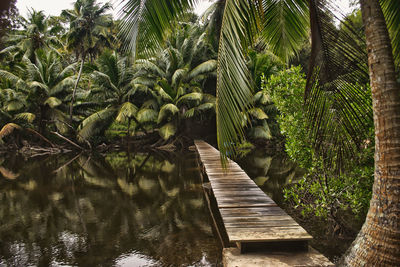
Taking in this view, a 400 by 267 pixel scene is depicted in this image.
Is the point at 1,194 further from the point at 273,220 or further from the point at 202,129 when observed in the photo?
the point at 202,129

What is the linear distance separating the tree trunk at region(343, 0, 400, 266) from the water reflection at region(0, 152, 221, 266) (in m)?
2.00

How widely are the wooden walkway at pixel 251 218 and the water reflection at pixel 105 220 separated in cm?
62

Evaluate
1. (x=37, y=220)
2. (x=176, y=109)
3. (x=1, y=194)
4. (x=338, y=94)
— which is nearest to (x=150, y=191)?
(x=37, y=220)

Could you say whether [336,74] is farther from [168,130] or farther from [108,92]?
[108,92]

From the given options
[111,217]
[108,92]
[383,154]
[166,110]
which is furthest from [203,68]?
[383,154]

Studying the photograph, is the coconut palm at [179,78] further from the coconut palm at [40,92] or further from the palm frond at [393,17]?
the palm frond at [393,17]

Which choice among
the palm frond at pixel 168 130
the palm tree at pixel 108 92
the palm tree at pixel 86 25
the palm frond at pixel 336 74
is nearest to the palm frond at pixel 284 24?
the palm frond at pixel 336 74

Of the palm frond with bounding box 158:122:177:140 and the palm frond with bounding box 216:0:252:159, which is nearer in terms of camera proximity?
the palm frond with bounding box 216:0:252:159

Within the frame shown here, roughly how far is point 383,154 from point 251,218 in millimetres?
1796

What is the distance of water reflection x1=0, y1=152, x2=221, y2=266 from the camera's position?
3.93 metres

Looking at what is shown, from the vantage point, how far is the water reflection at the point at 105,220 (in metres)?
3.93

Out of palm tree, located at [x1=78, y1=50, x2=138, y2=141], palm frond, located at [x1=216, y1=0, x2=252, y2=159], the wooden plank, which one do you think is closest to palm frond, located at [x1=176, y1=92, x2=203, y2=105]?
palm tree, located at [x1=78, y1=50, x2=138, y2=141]

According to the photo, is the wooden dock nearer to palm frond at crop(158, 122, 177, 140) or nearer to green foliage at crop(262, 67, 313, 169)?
green foliage at crop(262, 67, 313, 169)

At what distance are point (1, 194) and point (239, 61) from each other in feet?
25.3
